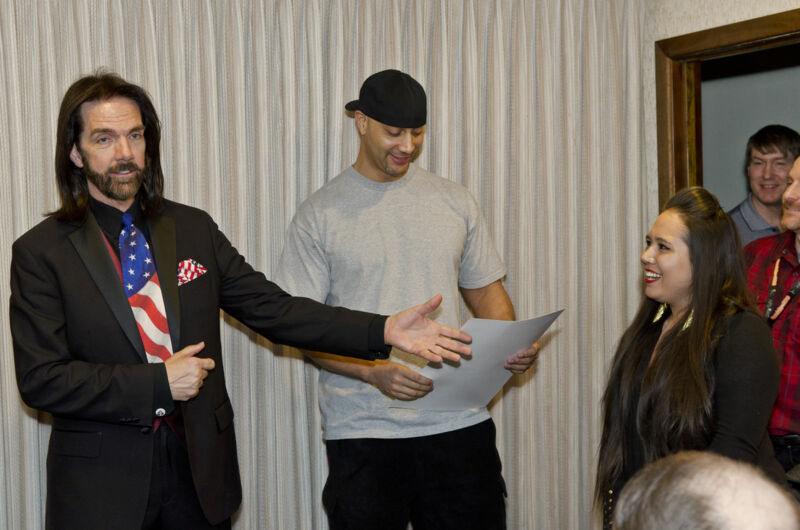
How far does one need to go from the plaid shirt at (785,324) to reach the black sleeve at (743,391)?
52 cm

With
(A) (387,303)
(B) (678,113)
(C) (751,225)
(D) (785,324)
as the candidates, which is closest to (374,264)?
(A) (387,303)

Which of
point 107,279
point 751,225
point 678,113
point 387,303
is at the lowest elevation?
point 387,303

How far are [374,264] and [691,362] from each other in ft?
3.26

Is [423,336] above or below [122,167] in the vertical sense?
below

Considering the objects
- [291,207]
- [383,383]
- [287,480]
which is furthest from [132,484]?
[291,207]

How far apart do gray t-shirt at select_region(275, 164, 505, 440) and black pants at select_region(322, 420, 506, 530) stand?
1.9 inches

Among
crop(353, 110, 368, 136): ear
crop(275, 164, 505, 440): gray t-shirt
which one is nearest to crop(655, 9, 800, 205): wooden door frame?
crop(275, 164, 505, 440): gray t-shirt

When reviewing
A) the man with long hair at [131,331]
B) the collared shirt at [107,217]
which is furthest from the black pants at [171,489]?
the collared shirt at [107,217]

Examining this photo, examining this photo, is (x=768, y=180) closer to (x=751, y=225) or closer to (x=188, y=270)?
(x=751, y=225)

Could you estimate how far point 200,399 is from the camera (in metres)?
2.14

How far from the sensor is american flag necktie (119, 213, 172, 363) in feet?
6.84

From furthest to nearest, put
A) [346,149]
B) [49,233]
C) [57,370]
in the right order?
1. [346,149]
2. [49,233]
3. [57,370]

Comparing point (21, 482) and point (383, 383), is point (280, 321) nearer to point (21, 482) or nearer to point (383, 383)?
point (383, 383)

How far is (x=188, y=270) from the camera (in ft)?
7.14
